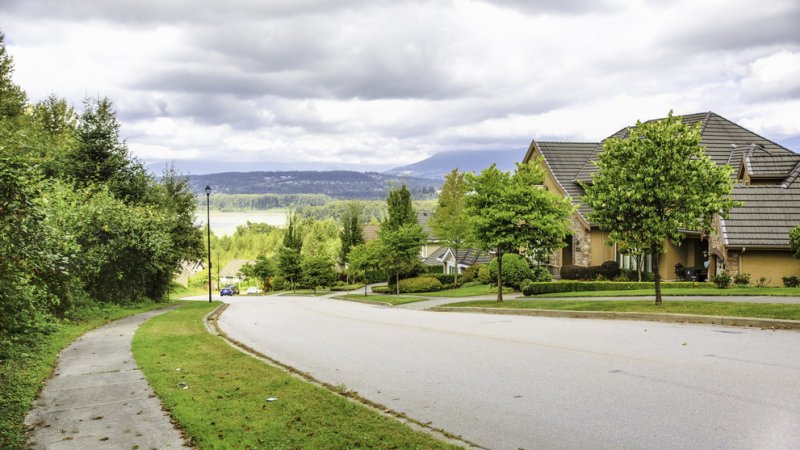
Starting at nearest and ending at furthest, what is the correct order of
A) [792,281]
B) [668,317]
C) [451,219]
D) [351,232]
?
[668,317] → [792,281] → [451,219] → [351,232]

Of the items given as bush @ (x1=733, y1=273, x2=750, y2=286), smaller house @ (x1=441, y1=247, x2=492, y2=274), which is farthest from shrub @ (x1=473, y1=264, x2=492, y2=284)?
bush @ (x1=733, y1=273, x2=750, y2=286)

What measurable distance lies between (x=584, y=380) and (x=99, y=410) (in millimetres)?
7592

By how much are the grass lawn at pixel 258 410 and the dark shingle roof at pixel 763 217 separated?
23.9m

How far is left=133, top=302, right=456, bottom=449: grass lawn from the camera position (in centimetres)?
725

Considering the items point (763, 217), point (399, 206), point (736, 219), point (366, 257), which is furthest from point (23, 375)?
point (399, 206)

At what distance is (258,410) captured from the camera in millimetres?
8766

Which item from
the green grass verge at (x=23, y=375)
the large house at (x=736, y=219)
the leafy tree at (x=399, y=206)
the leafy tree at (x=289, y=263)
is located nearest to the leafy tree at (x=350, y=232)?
the leafy tree at (x=289, y=263)

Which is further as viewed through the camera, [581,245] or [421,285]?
[421,285]

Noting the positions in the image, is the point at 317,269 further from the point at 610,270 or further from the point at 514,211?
the point at 514,211

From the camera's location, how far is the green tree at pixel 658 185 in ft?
62.1

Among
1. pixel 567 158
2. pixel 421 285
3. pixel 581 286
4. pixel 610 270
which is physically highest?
pixel 567 158

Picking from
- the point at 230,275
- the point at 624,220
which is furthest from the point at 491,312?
the point at 230,275

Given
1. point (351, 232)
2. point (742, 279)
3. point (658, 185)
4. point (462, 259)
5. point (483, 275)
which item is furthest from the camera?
point (351, 232)

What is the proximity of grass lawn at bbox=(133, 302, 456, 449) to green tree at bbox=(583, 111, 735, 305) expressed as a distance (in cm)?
1267
